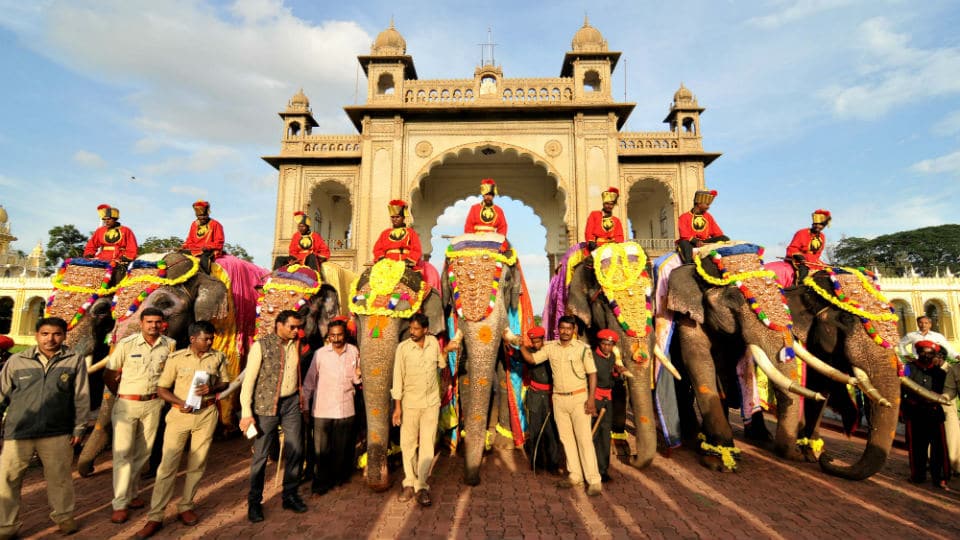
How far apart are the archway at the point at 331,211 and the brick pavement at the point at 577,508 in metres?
15.5

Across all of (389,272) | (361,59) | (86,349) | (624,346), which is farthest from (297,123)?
(624,346)

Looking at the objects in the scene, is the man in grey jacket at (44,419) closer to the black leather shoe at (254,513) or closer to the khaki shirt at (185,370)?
the khaki shirt at (185,370)

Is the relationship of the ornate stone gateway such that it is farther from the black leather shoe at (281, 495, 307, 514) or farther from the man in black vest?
the black leather shoe at (281, 495, 307, 514)

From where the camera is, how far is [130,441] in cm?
368

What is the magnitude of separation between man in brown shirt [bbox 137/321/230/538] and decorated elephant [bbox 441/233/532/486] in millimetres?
2123

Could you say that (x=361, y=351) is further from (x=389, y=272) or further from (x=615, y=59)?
(x=615, y=59)

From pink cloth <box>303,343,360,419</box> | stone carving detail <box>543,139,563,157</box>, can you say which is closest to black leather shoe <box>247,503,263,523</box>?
pink cloth <box>303,343,360,419</box>

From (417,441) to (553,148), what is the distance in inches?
578

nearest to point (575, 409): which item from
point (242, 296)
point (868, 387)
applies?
point (868, 387)

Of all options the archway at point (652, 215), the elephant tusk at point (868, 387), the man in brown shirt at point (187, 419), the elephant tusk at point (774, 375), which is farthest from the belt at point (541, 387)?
the archway at point (652, 215)

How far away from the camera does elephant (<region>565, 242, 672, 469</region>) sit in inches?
185

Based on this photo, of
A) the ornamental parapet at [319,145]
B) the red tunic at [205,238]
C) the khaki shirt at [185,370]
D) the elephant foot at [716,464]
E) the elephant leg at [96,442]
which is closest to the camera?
the khaki shirt at [185,370]

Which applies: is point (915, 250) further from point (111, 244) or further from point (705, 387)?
point (111, 244)

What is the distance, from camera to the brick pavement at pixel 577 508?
135 inches
